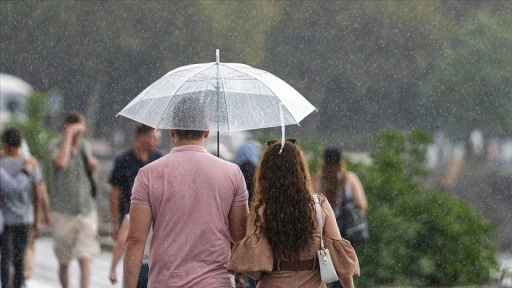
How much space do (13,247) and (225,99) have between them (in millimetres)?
4307

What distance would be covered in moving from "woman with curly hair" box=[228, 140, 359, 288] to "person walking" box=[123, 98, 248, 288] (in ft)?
0.26

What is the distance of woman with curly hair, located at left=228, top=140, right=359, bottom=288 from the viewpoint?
196 inches

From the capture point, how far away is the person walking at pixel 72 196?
31.3ft

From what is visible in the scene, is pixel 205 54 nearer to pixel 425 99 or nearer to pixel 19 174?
pixel 425 99

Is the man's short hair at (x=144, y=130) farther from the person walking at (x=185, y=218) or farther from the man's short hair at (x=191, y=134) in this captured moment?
the person walking at (x=185, y=218)

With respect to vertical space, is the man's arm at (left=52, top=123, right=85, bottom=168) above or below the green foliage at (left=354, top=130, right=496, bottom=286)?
above

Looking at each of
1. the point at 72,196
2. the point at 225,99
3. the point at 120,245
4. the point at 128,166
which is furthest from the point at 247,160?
the point at 225,99

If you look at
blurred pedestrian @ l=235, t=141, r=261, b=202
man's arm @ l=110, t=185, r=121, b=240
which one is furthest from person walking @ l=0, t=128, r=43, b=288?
blurred pedestrian @ l=235, t=141, r=261, b=202

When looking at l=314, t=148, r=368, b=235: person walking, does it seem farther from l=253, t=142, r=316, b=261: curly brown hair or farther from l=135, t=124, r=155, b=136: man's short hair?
l=253, t=142, r=316, b=261: curly brown hair

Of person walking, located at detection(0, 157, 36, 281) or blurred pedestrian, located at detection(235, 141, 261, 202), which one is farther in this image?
person walking, located at detection(0, 157, 36, 281)

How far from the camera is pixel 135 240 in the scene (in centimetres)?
497

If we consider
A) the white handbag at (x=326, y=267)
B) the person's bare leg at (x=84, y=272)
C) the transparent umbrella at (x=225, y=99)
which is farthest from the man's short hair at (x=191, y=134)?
the person's bare leg at (x=84, y=272)

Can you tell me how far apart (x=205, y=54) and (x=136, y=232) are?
9045mm

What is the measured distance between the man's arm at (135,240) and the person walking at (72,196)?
4557 millimetres
